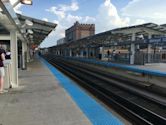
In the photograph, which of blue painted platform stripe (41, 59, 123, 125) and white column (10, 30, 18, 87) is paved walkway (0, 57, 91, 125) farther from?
white column (10, 30, 18, 87)

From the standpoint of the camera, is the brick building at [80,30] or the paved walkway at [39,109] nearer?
the paved walkway at [39,109]

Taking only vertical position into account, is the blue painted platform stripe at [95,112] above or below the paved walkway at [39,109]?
below

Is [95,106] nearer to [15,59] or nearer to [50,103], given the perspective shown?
[50,103]

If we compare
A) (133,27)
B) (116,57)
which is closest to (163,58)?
(116,57)

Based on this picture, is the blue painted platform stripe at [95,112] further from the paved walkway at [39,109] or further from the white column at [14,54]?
the white column at [14,54]

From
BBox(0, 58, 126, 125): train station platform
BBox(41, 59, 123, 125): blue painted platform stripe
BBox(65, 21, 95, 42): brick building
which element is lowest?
BBox(41, 59, 123, 125): blue painted platform stripe

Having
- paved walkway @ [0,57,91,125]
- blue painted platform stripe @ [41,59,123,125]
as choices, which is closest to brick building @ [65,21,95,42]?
paved walkway @ [0,57,91,125]

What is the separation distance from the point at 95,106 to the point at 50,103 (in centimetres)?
139

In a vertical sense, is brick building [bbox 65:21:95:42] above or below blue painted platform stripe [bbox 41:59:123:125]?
above

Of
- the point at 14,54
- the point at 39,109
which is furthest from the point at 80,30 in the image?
the point at 39,109

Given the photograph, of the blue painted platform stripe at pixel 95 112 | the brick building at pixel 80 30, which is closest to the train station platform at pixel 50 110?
the blue painted platform stripe at pixel 95 112

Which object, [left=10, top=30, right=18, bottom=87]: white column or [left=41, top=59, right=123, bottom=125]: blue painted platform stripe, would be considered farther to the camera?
[left=10, top=30, right=18, bottom=87]: white column

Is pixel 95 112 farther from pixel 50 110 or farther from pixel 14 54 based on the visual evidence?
pixel 14 54

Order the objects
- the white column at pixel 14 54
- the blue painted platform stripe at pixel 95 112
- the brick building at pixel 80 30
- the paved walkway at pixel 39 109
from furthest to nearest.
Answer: the brick building at pixel 80 30 < the white column at pixel 14 54 < the blue painted platform stripe at pixel 95 112 < the paved walkway at pixel 39 109
